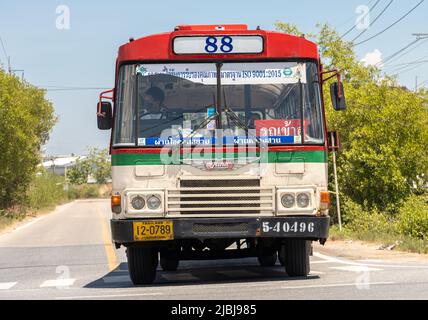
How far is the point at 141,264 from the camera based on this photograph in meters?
11.7

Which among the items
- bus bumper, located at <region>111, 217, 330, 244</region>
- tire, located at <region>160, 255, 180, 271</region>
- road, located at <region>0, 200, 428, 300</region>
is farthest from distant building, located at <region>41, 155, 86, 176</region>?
bus bumper, located at <region>111, 217, 330, 244</region>

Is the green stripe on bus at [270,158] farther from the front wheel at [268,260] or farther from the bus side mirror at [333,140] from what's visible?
the front wheel at [268,260]

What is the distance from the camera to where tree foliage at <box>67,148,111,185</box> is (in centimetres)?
13962

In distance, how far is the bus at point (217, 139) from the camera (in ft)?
35.0

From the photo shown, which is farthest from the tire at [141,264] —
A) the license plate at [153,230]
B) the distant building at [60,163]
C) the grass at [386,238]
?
the distant building at [60,163]

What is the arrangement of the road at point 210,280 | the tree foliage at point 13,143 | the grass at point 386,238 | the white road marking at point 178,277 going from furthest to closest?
the tree foliage at point 13,143 < the grass at point 386,238 < the white road marking at point 178,277 < the road at point 210,280

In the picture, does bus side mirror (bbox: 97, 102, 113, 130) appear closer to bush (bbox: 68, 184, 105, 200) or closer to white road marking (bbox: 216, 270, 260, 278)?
white road marking (bbox: 216, 270, 260, 278)

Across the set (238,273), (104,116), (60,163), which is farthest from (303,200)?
(60,163)

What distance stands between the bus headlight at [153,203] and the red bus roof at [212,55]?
188 cm

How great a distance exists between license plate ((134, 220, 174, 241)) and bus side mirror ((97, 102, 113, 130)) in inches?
60.2

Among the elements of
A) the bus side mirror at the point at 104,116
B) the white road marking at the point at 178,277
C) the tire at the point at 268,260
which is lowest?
the white road marking at the point at 178,277

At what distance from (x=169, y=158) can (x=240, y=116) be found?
3.55 ft
